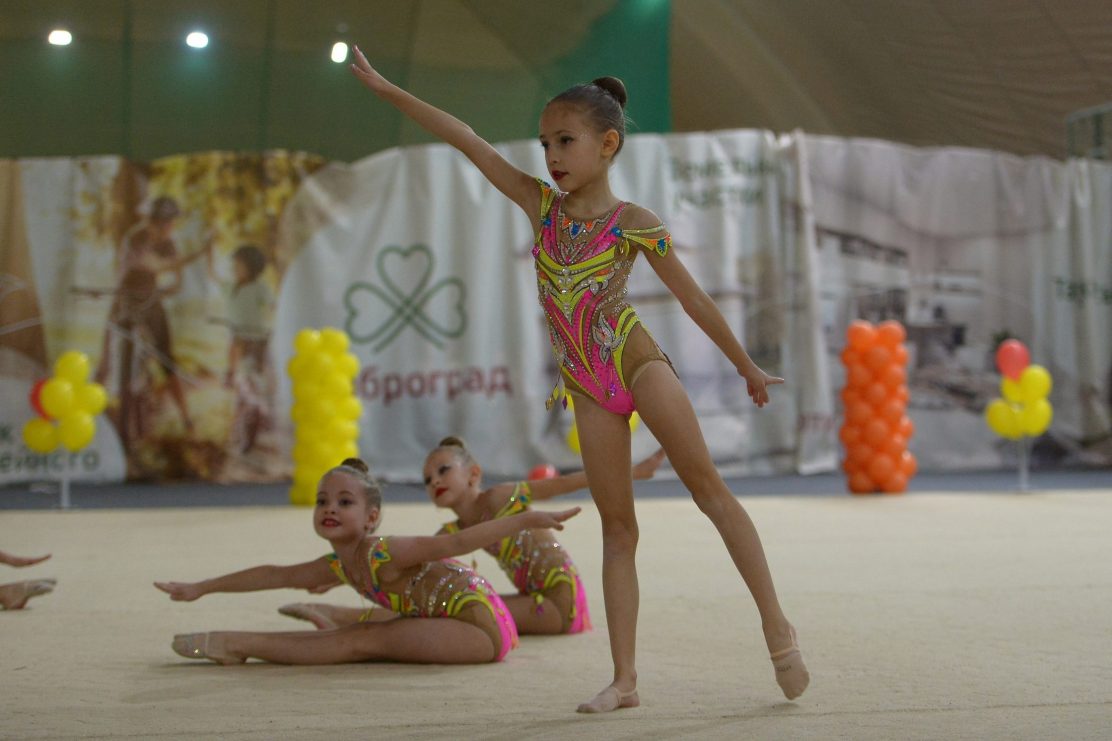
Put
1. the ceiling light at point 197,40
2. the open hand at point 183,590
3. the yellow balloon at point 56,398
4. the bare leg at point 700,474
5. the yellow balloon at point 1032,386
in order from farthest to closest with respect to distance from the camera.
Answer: the ceiling light at point 197,40
the yellow balloon at point 1032,386
the yellow balloon at point 56,398
the open hand at point 183,590
the bare leg at point 700,474

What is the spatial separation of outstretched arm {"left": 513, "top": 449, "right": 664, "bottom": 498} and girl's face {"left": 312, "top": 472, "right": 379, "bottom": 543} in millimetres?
443

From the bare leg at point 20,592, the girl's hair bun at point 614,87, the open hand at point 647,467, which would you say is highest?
the girl's hair bun at point 614,87

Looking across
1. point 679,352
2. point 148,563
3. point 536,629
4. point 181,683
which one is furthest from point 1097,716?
point 679,352

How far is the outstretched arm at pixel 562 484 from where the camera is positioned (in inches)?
124

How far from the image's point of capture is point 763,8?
12195 millimetres

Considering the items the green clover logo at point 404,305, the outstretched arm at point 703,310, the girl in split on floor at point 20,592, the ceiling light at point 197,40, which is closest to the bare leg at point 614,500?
the outstretched arm at point 703,310

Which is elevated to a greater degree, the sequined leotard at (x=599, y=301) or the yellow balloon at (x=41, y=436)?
the sequined leotard at (x=599, y=301)

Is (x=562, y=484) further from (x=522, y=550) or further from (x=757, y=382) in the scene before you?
(x=757, y=382)

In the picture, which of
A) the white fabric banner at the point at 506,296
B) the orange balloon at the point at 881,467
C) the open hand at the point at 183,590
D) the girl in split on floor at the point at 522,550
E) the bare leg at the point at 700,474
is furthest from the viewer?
the white fabric banner at the point at 506,296

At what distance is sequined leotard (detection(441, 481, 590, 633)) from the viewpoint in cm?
338

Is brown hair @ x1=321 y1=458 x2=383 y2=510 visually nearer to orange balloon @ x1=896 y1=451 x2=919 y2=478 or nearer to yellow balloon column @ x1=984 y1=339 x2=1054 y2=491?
orange balloon @ x1=896 y1=451 x2=919 y2=478

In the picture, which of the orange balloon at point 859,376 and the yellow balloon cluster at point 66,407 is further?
the orange balloon at point 859,376

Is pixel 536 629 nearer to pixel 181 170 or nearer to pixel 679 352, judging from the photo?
pixel 679 352

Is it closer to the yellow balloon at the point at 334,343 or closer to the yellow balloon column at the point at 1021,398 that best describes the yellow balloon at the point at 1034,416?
the yellow balloon column at the point at 1021,398
